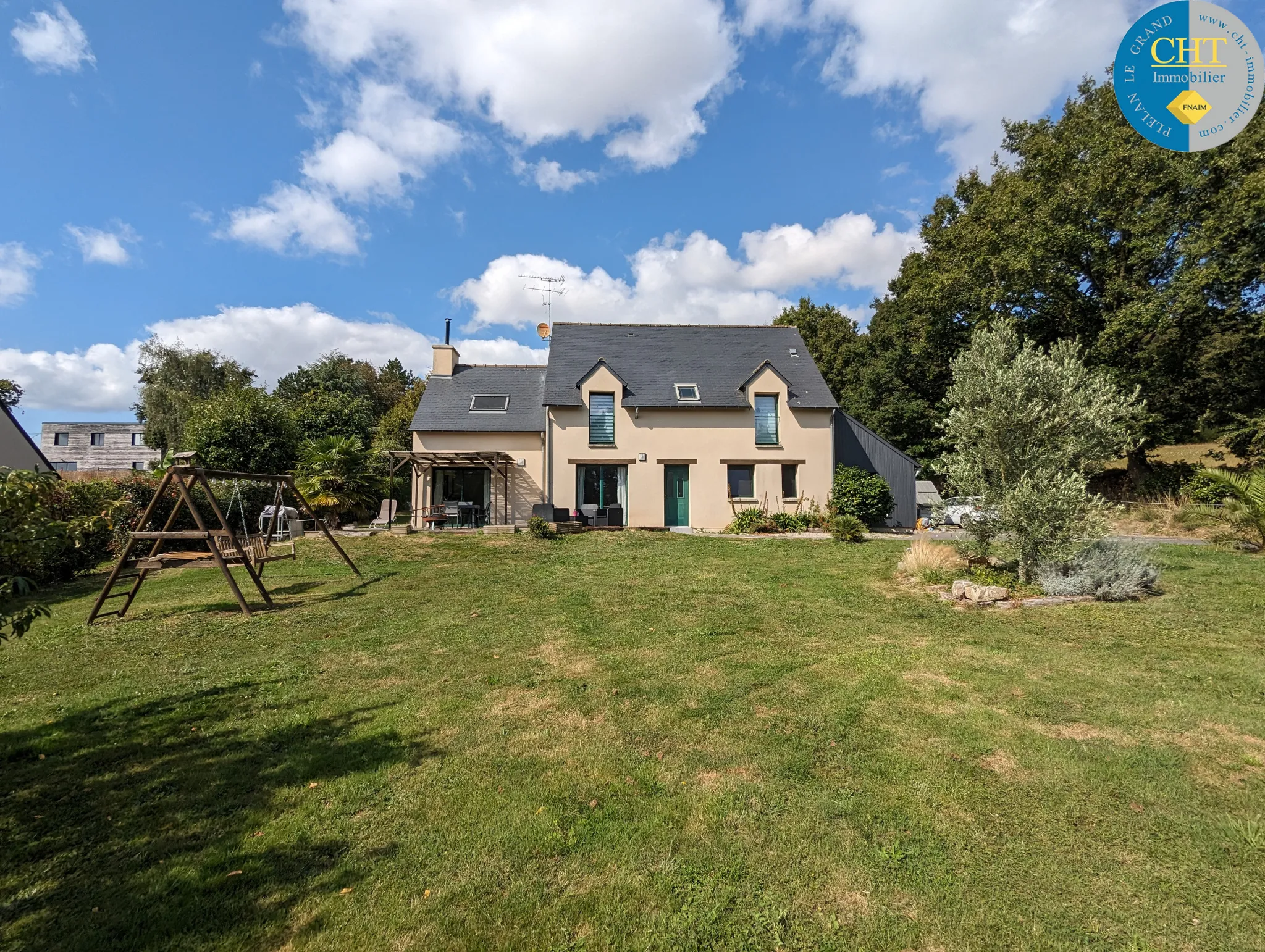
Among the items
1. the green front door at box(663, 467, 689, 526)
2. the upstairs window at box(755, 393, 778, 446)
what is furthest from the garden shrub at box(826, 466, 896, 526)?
the green front door at box(663, 467, 689, 526)

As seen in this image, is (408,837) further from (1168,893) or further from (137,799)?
(1168,893)

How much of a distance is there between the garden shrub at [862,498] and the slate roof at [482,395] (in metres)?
10.9

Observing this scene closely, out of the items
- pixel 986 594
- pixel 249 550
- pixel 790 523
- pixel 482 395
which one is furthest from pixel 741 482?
pixel 249 550

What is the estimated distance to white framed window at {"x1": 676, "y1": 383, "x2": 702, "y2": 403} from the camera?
66.2 feet

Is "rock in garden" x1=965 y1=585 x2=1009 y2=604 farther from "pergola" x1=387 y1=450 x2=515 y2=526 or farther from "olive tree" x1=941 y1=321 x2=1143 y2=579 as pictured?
"pergola" x1=387 y1=450 x2=515 y2=526

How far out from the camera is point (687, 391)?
20.5 m

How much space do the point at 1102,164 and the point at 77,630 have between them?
3285 cm

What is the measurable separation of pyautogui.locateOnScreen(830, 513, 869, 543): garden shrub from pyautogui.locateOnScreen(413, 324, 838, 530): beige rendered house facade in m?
3.98

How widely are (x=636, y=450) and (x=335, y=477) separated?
10433 millimetres

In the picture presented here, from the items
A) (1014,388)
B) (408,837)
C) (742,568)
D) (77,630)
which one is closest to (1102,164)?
(1014,388)

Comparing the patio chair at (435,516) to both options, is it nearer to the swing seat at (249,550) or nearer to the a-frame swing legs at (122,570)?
the swing seat at (249,550)

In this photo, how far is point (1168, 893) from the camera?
2.63 meters

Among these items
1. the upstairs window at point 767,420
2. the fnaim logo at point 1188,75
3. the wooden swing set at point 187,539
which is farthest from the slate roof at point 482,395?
the fnaim logo at point 1188,75

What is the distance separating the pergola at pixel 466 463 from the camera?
1877cm
